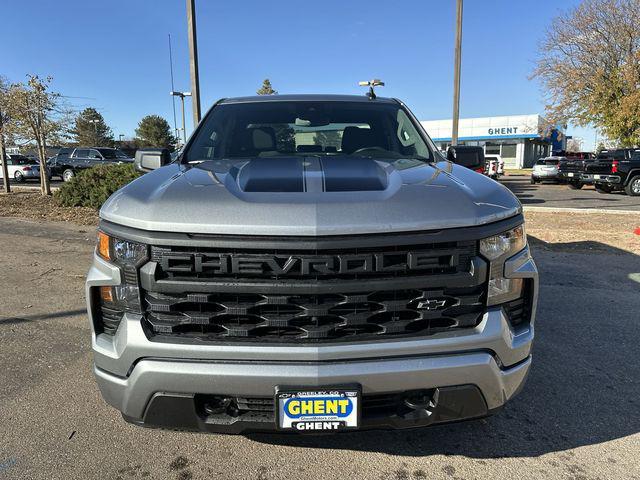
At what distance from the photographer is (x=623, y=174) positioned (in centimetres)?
1792

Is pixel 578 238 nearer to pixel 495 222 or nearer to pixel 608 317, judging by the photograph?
pixel 608 317

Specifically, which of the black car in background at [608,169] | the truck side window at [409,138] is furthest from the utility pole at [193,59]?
the black car in background at [608,169]

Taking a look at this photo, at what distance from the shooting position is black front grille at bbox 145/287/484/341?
200cm

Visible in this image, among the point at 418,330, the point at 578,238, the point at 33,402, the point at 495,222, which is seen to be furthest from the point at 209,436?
the point at 578,238

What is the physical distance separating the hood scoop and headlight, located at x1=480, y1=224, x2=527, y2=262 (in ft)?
1.68

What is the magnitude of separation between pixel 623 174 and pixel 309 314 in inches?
779

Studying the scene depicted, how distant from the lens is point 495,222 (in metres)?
2.12

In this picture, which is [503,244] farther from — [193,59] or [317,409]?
[193,59]

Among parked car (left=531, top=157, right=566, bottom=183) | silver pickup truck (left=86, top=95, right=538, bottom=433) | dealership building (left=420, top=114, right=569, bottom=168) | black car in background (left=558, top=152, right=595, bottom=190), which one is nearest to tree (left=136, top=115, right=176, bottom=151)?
dealership building (left=420, top=114, right=569, bottom=168)

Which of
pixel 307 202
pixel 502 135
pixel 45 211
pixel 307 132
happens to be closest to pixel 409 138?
pixel 307 132

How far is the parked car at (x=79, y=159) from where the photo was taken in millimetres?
23469

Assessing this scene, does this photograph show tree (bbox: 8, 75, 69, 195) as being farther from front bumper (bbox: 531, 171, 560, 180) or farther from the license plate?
front bumper (bbox: 531, 171, 560, 180)

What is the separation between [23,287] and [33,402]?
293cm

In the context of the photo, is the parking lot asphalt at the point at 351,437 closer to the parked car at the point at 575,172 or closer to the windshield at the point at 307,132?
the windshield at the point at 307,132
